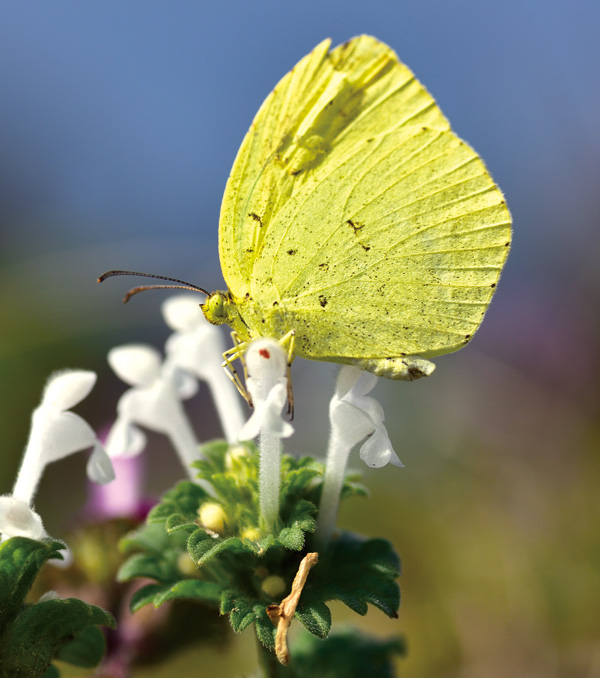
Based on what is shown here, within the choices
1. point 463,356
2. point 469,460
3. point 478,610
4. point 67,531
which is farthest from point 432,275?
point 463,356

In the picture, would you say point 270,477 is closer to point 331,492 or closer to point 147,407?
point 331,492

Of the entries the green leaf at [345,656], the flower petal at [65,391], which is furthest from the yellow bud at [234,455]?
the green leaf at [345,656]

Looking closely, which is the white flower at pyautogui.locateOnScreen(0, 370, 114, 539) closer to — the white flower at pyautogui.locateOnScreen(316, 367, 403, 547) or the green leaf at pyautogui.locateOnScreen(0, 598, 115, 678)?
the green leaf at pyautogui.locateOnScreen(0, 598, 115, 678)

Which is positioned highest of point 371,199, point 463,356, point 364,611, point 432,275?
point 371,199

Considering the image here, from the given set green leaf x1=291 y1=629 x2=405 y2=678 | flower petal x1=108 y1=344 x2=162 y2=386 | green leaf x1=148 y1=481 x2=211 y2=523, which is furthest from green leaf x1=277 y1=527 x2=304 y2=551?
flower petal x1=108 y1=344 x2=162 y2=386

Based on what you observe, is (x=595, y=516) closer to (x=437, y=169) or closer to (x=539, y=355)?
(x=539, y=355)

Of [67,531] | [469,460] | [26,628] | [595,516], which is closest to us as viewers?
[26,628]

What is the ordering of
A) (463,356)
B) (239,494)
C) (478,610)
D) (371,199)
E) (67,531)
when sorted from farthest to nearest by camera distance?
(463,356), (478,610), (67,531), (371,199), (239,494)
